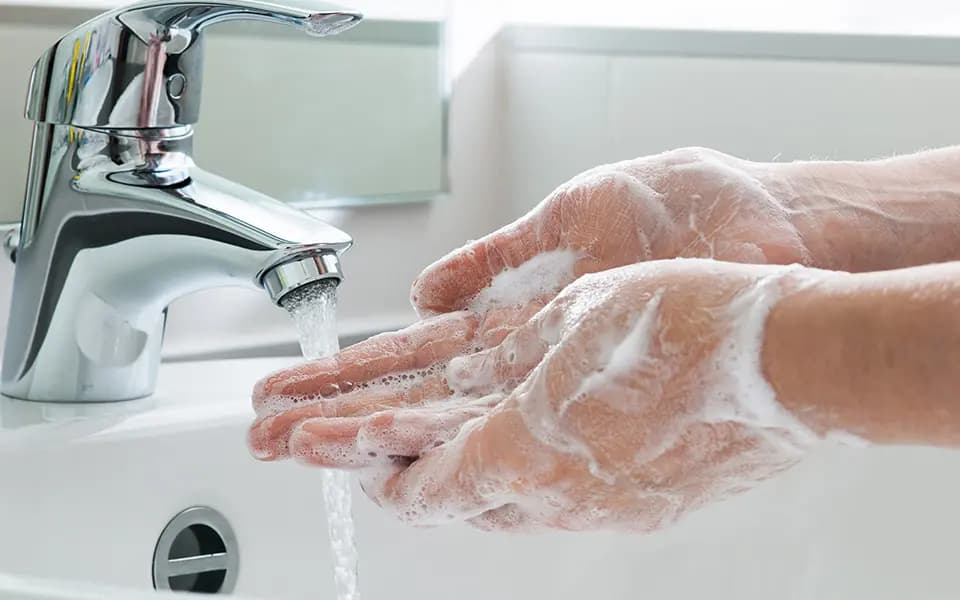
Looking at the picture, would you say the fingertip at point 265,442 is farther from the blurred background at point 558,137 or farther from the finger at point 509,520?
the blurred background at point 558,137

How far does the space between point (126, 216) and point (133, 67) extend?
87 mm

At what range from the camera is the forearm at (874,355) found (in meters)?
0.42

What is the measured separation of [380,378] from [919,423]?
27 cm

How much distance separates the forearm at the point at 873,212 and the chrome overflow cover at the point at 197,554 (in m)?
0.38

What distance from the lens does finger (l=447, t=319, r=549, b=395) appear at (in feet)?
1.83

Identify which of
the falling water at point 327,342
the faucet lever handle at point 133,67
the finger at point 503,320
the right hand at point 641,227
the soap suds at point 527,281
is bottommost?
the falling water at point 327,342

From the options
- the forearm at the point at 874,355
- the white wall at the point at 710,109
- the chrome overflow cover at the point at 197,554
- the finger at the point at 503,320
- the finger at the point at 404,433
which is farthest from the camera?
the white wall at the point at 710,109

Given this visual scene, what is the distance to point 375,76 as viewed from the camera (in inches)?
41.3

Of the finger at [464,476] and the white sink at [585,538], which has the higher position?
the finger at [464,476]

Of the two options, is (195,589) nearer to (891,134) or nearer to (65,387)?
(65,387)

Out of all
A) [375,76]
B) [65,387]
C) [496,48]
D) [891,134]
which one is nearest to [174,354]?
[65,387]

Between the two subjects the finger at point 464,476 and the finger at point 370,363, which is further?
the finger at point 370,363

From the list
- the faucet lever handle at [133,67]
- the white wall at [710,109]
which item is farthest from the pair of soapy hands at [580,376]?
the white wall at [710,109]

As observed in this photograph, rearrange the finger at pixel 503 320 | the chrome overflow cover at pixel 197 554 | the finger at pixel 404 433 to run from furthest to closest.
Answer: the chrome overflow cover at pixel 197 554, the finger at pixel 503 320, the finger at pixel 404 433
